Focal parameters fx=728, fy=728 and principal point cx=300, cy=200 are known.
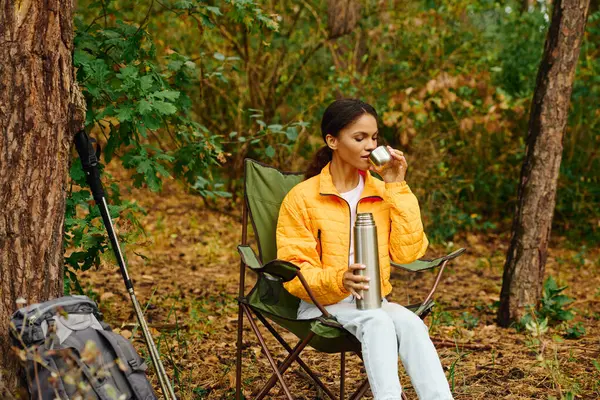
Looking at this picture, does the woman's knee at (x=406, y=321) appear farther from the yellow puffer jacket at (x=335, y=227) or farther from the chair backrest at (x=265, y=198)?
the chair backrest at (x=265, y=198)

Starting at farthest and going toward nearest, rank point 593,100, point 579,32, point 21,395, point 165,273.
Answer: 1. point 593,100
2. point 165,273
3. point 579,32
4. point 21,395

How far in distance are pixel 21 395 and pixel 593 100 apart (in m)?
5.03

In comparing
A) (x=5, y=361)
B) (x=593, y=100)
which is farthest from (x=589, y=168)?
(x=5, y=361)

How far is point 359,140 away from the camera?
2.54 meters

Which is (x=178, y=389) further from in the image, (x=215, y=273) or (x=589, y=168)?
(x=589, y=168)

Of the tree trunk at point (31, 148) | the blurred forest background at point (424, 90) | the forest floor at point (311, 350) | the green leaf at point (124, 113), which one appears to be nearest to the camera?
the tree trunk at point (31, 148)

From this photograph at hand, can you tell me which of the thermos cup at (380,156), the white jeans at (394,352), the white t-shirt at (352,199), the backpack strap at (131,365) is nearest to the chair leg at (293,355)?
the white jeans at (394,352)

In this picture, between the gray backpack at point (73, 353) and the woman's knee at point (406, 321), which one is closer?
the gray backpack at point (73, 353)

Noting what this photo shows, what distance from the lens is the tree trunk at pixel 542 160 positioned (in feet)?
12.2

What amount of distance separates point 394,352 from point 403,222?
50 centimetres

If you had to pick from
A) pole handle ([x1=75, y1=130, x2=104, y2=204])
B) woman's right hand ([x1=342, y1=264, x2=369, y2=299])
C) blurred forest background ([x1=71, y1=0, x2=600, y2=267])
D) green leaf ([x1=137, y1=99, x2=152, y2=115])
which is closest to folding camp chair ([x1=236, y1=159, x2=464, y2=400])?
Answer: woman's right hand ([x1=342, y1=264, x2=369, y2=299])

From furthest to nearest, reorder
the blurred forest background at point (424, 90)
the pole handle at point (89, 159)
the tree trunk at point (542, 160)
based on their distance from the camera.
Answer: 1. the blurred forest background at point (424, 90)
2. the tree trunk at point (542, 160)
3. the pole handle at point (89, 159)

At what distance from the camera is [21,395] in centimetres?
214

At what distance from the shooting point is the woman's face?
8.30 ft
